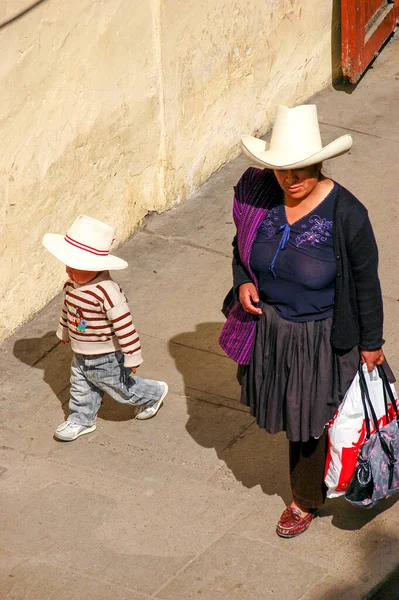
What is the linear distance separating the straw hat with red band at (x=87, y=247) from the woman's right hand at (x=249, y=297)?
87cm

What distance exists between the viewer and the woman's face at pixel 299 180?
4254 mm

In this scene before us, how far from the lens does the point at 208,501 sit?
5.16 metres

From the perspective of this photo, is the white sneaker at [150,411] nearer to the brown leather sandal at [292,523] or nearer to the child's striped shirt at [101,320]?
the child's striped shirt at [101,320]

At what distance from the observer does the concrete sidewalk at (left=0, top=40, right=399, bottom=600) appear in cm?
471

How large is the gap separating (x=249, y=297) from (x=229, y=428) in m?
1.36

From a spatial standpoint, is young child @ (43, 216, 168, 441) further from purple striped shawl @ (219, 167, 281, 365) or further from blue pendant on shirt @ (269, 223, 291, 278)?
blue pendant on shirt @ (269, 223, 291, 278)

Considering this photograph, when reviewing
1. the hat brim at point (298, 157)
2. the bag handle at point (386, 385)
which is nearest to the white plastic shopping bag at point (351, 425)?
the bag handle at point (386, 385)

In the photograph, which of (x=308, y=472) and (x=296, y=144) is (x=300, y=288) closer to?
(x=296, y=144)

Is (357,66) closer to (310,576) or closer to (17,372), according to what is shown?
(17,372)

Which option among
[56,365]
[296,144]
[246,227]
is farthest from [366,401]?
[56,365]

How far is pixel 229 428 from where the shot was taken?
18.5ft

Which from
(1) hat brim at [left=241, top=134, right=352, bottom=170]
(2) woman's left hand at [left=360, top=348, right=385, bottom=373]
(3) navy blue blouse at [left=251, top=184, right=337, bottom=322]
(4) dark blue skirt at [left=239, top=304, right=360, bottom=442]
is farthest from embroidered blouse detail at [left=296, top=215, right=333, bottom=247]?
(2) woman's left hand at [left=360, top=348, right=385, bottom=373]

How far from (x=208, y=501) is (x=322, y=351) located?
1.15 meters

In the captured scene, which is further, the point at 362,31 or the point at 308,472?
the point at 362,31
